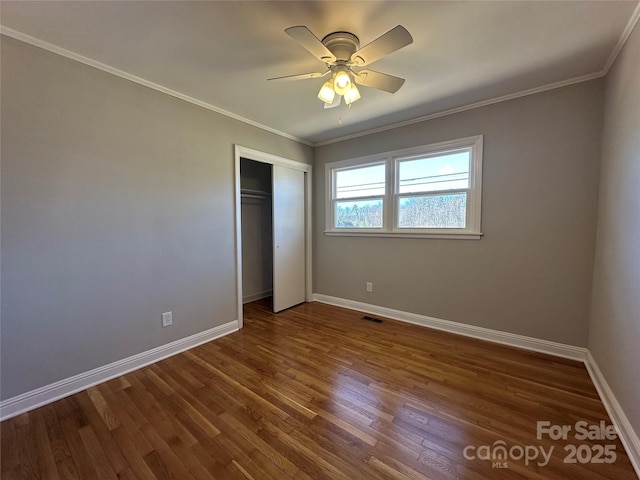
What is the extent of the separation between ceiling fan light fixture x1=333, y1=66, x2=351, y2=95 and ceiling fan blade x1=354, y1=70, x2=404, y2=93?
5.1 inches

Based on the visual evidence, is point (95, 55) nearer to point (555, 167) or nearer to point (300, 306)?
point (300, 306)

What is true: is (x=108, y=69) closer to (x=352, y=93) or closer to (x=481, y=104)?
(x=352, y=93)

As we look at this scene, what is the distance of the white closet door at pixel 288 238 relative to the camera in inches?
143

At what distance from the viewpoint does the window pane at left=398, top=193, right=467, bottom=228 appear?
9.61 ft

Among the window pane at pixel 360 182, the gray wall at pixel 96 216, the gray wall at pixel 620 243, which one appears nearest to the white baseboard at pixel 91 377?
the gray wall at pixel 96 216

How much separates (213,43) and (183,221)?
5.17 feet

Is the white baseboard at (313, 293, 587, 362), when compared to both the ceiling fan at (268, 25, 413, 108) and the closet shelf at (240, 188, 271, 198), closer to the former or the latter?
the closet shelf at (240, 188, 271, 198)

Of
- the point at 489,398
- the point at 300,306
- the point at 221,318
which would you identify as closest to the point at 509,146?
the point at 489,398

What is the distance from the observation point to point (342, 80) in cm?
175

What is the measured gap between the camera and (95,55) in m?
1.93

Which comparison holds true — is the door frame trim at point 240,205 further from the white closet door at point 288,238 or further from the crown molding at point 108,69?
the crown molding at point 108,69

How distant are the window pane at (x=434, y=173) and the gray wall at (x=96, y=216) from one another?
225 centimetres

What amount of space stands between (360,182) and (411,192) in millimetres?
784

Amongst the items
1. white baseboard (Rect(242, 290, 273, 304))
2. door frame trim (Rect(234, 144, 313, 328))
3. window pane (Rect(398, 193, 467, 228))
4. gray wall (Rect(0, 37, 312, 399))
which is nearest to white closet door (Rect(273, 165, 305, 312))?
door frame trim (Rect(234, 144, 313, 328))
